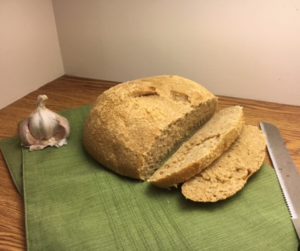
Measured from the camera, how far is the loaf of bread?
55.4 inches

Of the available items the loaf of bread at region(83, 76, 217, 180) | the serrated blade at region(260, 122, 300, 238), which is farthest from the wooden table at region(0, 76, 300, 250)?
the loaf of bread at region(83, 76, 217, 180)

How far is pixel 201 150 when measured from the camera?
4.56 feet

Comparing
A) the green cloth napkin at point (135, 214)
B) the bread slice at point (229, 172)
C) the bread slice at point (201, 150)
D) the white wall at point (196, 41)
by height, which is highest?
the white wall at point (196, 41)

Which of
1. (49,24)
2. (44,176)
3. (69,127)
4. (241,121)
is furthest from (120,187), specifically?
(49,24)

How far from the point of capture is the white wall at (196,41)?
6.26 ft

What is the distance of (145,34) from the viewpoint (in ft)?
7.37

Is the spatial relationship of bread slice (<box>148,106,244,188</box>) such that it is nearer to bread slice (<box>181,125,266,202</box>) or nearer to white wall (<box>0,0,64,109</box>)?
bread slice (<box>181,125,266,202</box>)

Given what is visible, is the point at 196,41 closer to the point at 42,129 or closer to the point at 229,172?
the point at 229,172

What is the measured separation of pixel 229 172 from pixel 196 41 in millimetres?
1109

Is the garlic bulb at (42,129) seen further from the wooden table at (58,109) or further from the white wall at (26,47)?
A: the white wall at (26,47)

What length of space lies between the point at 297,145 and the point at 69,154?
1286mm

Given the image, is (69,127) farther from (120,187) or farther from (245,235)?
(245,235)

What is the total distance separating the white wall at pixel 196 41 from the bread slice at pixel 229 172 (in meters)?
0.68

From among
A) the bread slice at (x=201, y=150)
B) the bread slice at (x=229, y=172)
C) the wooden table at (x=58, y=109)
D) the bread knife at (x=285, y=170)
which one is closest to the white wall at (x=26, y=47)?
the wooden table at (x=58, y=109)
